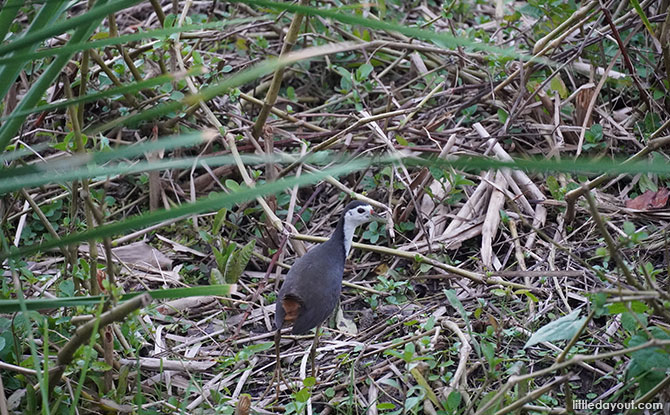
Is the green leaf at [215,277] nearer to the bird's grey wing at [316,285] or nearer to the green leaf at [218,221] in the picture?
the green leaf at [218,221]

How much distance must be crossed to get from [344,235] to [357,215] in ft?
0.36

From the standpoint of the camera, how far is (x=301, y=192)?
3775mm

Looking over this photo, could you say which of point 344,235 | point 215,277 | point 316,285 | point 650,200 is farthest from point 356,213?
point 650,200

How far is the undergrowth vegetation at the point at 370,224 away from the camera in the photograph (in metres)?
2.33

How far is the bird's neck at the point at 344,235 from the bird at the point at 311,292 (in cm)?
2

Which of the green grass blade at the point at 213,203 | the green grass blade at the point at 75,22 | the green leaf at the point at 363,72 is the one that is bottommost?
the green leaf at the point at 363,72

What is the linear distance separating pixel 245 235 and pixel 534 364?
1598 mm

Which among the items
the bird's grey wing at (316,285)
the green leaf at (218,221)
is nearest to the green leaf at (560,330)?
the bird's grey wing at (316,285)

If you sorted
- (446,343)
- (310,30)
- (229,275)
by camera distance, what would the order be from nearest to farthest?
1. (446,343)
2. (229,275)
3. (310,30)

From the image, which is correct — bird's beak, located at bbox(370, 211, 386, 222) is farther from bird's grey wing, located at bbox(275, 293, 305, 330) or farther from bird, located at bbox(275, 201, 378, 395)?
bird's grey wing, located at bbox(275, 293, 305, 330)

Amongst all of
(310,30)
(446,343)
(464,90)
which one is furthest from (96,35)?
(446,343)

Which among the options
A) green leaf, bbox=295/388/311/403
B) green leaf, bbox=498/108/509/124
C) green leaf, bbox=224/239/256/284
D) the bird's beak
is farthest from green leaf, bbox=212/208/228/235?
green leaf, bbox=498/108/509/124

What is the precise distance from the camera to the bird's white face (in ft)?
10.1

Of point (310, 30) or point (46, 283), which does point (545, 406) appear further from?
point (310, 30)
